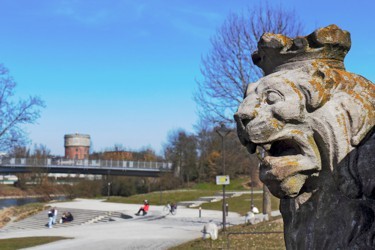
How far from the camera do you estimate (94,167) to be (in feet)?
229

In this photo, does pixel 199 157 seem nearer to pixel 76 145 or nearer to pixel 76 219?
pixel 76 219

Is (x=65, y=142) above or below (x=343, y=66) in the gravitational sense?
above

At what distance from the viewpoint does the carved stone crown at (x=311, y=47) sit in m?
2.33

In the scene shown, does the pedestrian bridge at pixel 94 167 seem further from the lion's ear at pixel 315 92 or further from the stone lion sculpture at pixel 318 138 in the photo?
the lion's ear at pixel 315 92

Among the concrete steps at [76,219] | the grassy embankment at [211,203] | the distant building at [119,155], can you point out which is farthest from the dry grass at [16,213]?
the distant building at [119,155]

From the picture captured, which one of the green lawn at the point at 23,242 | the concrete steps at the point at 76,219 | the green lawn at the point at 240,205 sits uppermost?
the green lawn at the point at 240,205

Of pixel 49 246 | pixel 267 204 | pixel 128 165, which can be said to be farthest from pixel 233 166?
pixel 49 246

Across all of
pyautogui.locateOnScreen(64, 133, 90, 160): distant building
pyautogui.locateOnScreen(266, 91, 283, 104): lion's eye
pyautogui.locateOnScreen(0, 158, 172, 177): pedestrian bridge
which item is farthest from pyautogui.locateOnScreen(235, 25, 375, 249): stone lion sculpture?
pyautogui.locateOnScreen(64, 133, 90, 160): distant building

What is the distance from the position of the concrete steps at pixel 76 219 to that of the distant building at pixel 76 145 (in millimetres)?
69933

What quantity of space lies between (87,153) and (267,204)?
89.0 m

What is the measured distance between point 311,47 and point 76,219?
32.4 m

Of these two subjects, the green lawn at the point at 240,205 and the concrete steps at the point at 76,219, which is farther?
the green lawn at the point at 240,205

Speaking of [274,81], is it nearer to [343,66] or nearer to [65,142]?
[343,66]

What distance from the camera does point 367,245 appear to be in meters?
1.95
